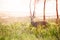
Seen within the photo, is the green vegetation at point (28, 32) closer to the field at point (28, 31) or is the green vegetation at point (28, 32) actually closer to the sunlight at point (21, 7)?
the field at point (28, 31)

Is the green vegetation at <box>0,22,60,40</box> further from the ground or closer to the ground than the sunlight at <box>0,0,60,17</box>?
closer to the ground

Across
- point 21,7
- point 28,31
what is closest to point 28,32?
point 28,31

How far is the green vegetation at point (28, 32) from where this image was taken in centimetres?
158

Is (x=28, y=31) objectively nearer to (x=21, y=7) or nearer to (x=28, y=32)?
(x=28, y=32)

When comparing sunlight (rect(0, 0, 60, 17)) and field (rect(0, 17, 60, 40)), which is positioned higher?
sunlight (rect(0, 0, 60, 17))

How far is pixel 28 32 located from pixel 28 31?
1 centimetres

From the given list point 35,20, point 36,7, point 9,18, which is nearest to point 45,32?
point 35,20

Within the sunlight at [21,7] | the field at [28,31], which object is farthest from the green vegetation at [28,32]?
the sunlight at [21,7]

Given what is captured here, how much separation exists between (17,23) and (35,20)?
0.62 ft

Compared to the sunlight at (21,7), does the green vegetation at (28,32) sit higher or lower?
lower

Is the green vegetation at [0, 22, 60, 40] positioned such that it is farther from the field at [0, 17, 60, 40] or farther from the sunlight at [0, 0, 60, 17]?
the sunlight at [0, 0, 60, 17]

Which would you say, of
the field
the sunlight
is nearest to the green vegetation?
the field

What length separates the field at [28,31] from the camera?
1582 mm

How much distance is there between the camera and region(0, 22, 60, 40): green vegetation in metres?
1.58
